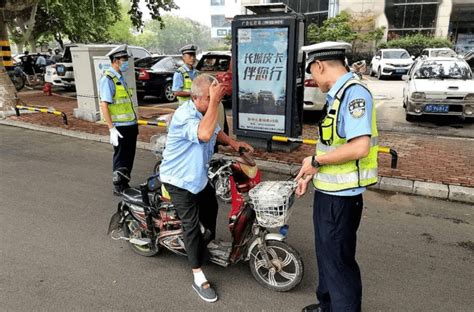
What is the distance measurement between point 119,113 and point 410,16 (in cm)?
3050

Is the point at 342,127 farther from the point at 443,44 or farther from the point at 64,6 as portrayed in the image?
the point at 443,44

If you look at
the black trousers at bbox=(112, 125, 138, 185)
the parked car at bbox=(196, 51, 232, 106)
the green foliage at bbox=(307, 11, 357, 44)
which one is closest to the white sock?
the black trousers at bbox=(112, 125, 138, 185)

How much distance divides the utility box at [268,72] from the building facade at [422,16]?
1061 inches

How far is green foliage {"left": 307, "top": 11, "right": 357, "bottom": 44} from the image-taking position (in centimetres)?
2889

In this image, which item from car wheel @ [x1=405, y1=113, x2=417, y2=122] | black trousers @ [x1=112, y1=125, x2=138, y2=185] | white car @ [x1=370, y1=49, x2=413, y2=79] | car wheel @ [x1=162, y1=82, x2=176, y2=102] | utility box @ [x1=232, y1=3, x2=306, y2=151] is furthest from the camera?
white car @ [x1=370, y1=49, x2=413, y2=79]

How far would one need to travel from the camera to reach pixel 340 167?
2.31 m

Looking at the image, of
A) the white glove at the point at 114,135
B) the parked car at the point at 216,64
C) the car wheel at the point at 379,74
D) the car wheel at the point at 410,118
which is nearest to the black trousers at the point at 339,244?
the white glove at the point at 114,135

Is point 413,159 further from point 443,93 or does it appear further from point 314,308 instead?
point 314,308

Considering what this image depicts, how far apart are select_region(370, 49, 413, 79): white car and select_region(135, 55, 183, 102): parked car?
12.0 meters

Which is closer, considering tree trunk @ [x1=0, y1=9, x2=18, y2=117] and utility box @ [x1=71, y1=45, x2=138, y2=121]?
utility box @ [x1=71, y1=45, x2=138, y2=121]

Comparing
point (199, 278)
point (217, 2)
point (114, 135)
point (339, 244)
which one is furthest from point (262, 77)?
point (217, 2)

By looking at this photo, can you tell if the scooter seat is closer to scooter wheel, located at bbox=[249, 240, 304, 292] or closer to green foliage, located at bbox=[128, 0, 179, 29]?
scooter wheel, located at bbox=[249, 240, 304, 292]

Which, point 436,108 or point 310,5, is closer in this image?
point 436,108

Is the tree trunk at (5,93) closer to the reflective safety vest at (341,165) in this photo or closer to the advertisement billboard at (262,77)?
the advertisement billboard at (262,77)
